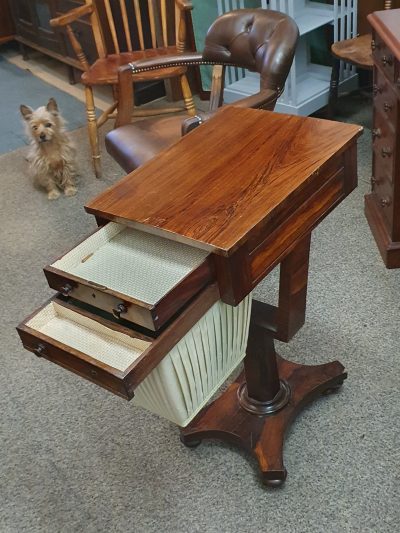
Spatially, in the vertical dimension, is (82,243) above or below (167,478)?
above

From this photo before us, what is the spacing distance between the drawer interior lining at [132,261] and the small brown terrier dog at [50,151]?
1.83 metres

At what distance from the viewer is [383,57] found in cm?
182

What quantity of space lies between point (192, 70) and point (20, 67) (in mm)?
1786

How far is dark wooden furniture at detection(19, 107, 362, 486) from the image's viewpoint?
3.06 feet

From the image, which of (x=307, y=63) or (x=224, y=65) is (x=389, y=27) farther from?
(x=307, y=63)

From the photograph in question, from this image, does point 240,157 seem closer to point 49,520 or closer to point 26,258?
point 49,520

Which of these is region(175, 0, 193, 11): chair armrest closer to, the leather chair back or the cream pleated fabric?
the leather chair back

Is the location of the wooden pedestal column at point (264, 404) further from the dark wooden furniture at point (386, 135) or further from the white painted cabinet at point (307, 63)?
the white painted cabinet at point (307, 63)

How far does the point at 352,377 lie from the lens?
5.40ft

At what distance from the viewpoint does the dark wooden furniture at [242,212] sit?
0.93 metres

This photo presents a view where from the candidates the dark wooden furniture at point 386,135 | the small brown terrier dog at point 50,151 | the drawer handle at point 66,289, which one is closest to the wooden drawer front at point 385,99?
the dark wooden furniture at point 386,135

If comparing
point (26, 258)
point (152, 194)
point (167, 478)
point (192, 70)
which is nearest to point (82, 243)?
point (152, 194)

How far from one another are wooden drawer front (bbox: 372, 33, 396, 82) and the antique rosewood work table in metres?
0.67

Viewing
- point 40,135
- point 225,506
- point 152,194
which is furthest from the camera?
point 40,135
